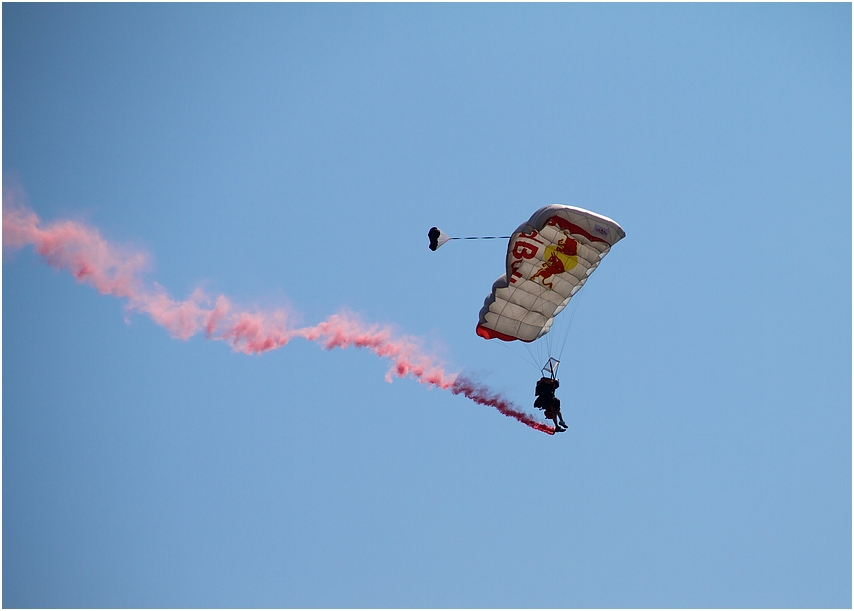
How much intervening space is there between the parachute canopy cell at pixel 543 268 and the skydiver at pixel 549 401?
156 centimetres

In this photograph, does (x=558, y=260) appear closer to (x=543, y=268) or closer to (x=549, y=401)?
(x=543, y=268)

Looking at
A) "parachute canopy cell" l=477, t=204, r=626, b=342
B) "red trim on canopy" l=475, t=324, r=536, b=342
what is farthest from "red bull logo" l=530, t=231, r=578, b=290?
"red trim on canopy" l=475, t=324, r=536, b=342

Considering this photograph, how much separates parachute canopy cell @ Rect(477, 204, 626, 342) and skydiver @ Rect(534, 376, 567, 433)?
61.5 inches

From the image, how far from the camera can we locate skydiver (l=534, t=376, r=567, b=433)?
30.4m

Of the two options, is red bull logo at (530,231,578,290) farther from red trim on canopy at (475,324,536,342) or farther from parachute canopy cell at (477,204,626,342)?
red trim on canopy at (475,324,536,342)

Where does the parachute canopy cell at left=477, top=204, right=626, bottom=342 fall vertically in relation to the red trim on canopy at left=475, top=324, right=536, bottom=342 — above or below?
above

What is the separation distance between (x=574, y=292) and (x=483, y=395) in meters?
4.18

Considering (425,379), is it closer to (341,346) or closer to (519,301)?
(341,346)

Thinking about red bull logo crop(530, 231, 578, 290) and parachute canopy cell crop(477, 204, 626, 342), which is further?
red bull logo crop(530, 231, 578, 290)

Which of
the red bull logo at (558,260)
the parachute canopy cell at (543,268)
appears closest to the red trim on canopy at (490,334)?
the parachute canopy cell at (543,268)

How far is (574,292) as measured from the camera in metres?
31.5

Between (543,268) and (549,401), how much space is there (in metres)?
3.29

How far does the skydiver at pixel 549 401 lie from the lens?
30375 mm

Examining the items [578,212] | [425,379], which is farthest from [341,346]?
[578,212]
